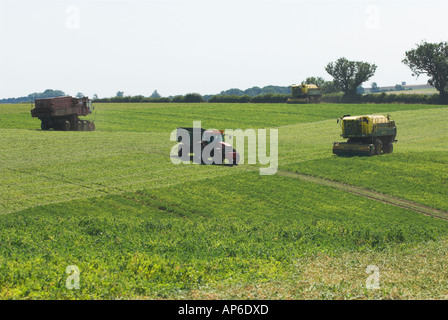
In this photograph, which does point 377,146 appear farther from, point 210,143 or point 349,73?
point 349,73

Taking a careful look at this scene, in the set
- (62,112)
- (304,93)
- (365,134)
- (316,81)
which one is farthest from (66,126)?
(316,81)

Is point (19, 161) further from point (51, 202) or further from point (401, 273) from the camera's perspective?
point (401, 273)

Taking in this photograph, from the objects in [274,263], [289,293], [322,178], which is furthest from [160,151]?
[289,293]

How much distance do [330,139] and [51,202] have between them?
35885 millimetres

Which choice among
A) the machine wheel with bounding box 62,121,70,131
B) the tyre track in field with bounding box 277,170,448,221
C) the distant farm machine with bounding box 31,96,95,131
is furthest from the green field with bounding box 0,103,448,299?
the machine wheel with bounding box 62,121,70,131

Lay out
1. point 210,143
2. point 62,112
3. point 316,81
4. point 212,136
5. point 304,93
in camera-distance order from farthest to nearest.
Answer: point 316,81
point 304,93
point 62,112
point 210,143
point 212,136

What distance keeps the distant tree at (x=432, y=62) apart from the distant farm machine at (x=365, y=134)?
6050cm

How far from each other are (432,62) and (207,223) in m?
90.4

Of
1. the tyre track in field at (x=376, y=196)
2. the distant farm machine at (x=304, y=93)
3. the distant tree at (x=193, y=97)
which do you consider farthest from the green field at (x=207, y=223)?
the distant tree at (x=193, y=97)

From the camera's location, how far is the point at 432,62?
100688 mm

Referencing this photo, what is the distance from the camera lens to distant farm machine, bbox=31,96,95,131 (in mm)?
53844

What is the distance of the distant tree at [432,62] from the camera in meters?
98.6

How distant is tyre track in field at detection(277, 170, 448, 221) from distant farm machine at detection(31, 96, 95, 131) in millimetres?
28362
